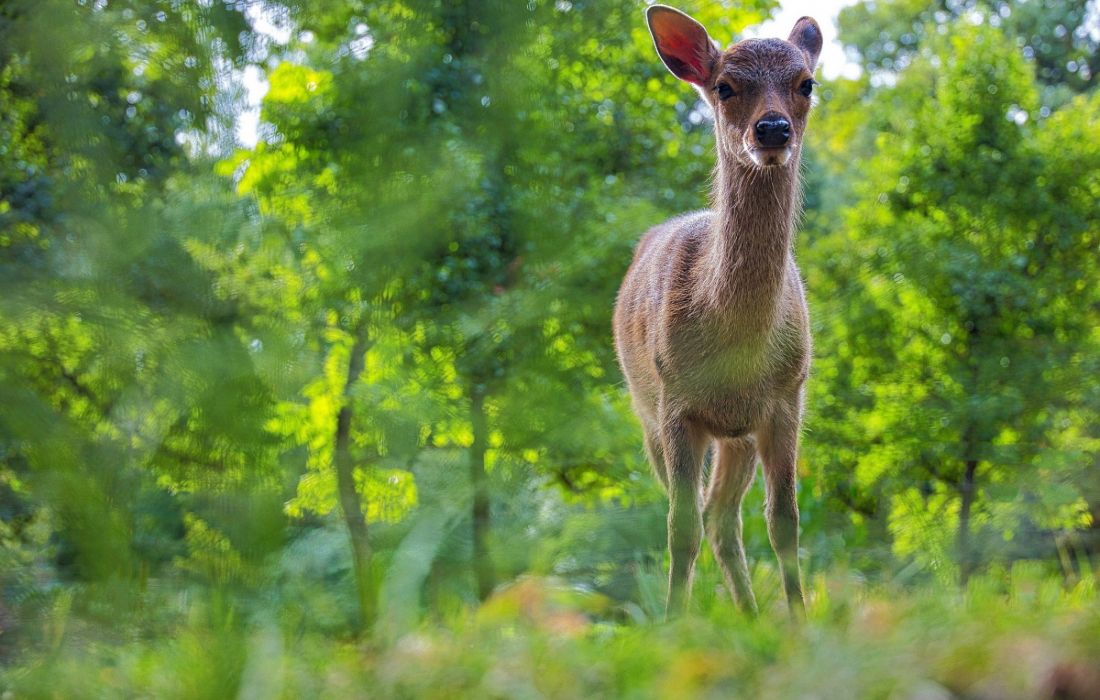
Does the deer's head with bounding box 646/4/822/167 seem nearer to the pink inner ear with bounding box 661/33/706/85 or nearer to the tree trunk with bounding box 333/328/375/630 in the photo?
the pink inner ear with bounding box 661/33/706/85

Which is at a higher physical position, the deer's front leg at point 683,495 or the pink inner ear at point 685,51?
the pink inner ear at point 685,51

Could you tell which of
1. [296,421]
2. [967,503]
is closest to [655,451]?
[296,421]

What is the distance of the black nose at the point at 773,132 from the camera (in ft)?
13.0

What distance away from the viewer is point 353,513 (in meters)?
3.38

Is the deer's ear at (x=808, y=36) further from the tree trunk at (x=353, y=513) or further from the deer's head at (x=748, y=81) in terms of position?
the tree trunk at (x=353, y=513)

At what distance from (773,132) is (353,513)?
1.87m

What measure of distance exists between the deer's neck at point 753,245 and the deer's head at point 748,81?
10 centimetres

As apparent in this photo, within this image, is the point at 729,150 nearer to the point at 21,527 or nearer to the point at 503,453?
the point at 503,453

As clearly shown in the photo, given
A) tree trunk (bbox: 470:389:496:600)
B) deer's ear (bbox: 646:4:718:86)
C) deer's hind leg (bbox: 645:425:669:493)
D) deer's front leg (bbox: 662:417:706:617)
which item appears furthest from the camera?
deer's hind leg (bbox: 645:425:669:493)

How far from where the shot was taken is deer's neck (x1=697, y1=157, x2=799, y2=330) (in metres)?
4.26

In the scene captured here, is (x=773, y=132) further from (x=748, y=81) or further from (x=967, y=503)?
(x=967, y=503)

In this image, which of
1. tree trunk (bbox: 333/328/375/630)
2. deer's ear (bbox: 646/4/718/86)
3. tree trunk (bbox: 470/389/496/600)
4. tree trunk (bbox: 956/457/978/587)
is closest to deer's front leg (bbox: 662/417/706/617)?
tree trunk (bbox: 470/389/496/600)

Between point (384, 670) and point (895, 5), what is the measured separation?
57.9ft

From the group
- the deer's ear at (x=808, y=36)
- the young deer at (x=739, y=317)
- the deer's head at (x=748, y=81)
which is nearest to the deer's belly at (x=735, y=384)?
the young deer at (x=739, y=317)
